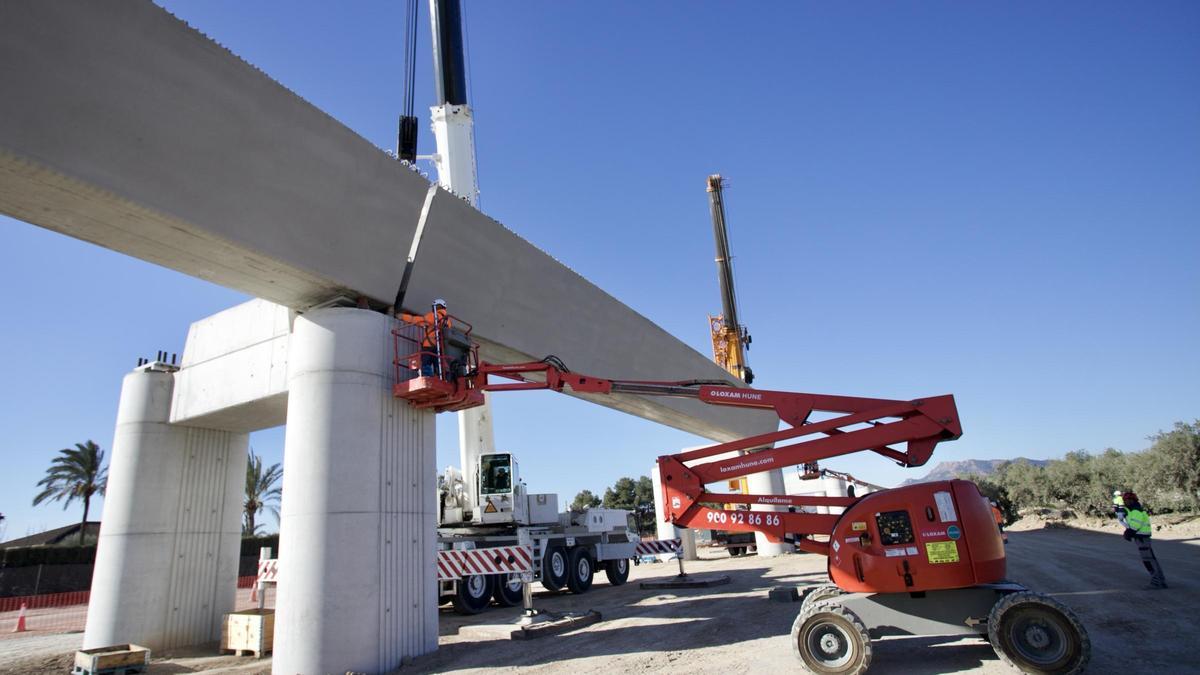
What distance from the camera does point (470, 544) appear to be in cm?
1419

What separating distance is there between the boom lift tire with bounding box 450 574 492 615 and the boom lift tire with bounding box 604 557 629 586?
206 inches

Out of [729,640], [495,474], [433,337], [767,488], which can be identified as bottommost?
[729,640]

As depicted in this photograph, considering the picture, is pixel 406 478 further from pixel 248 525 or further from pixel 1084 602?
pixel 248 525

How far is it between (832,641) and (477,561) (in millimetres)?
7566

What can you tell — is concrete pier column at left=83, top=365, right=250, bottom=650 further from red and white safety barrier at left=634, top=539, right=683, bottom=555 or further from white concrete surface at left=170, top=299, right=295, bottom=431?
red and white safety barrier at left=634, top=539, right=683, bottom=555

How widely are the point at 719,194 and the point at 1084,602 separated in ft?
91.1

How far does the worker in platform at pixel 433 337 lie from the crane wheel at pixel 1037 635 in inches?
297

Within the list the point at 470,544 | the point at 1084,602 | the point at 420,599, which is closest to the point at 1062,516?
the point at 1084,602

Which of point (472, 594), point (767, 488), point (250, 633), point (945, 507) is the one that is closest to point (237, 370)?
point (250, 633)

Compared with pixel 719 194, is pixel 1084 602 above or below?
below

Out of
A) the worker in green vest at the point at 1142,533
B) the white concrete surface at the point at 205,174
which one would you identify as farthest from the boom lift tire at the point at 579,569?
the worker in green vest at the point at 1142,533

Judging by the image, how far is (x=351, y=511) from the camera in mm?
8875

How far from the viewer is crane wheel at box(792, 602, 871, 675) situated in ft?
22.3

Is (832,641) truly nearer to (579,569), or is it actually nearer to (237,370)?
(237,370)
